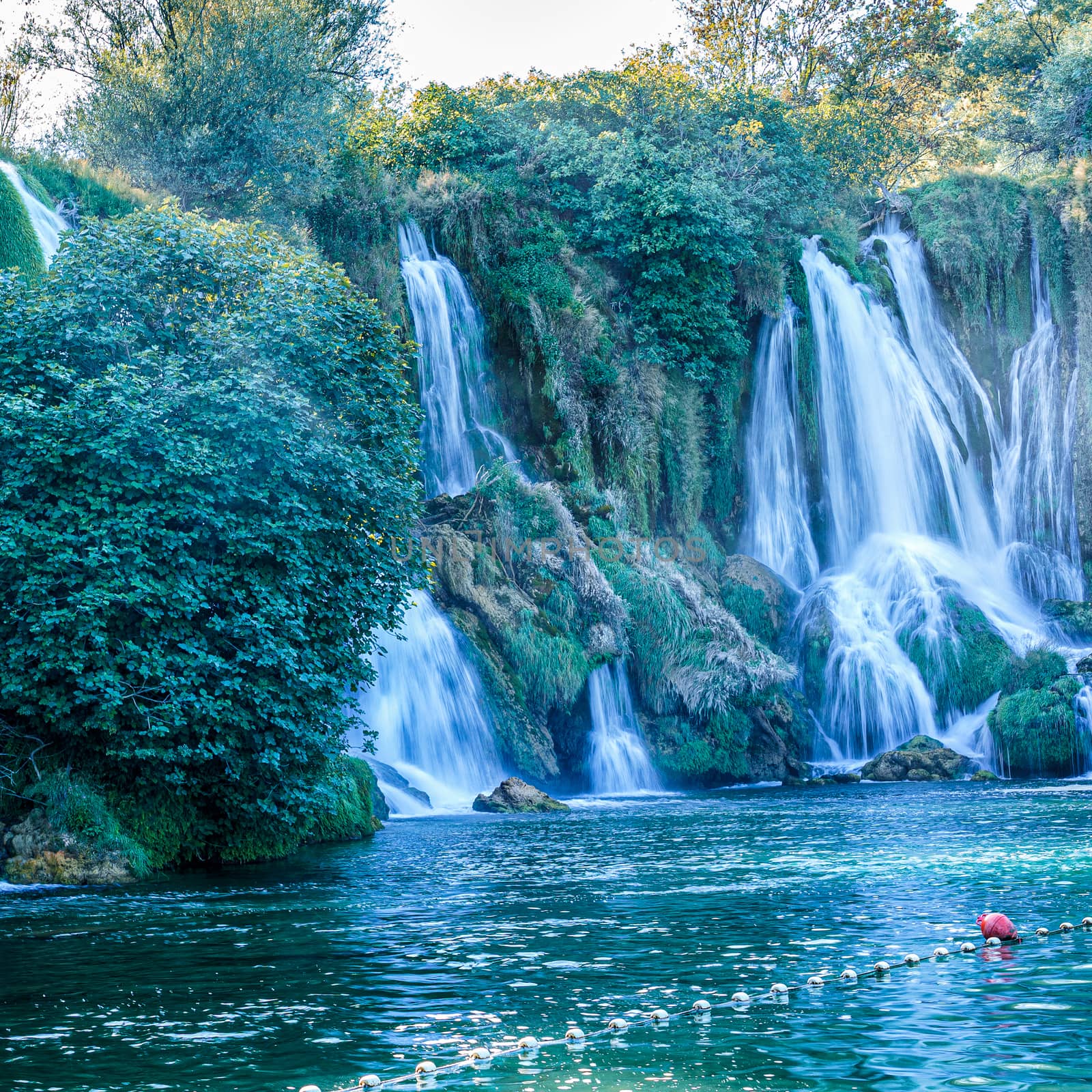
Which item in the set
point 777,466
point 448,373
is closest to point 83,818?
point 448,373

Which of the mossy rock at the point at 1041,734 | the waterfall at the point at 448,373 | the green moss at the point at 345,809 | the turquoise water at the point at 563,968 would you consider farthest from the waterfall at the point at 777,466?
the turquoise water at the point at 563,968

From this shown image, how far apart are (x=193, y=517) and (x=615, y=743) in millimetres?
13695

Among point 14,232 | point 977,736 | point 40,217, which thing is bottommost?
point 977,736

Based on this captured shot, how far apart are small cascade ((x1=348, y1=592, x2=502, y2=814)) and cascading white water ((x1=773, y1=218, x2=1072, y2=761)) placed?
10.2 metres

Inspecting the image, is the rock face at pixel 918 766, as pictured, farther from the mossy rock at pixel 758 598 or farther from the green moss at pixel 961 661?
the mossy rock at pixel 758 598

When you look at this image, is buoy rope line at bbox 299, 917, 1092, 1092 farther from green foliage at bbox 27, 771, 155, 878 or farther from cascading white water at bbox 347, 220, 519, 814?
cascading white water at bbox 347, 220, 519, 814

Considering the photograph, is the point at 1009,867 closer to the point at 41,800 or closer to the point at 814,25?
the point at 41,800

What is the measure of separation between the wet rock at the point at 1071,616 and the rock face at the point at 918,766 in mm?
7789

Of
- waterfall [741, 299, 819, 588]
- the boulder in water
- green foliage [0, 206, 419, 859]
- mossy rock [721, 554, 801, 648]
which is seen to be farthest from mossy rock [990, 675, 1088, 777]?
green foliage [0, 206, 419, 859]

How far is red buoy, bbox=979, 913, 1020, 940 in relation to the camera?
8953 millimetres

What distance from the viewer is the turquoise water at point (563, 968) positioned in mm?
6203

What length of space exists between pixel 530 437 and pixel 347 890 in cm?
2048

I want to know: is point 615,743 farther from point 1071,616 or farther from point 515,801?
point 1071,616

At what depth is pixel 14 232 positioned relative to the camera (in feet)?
64.4
